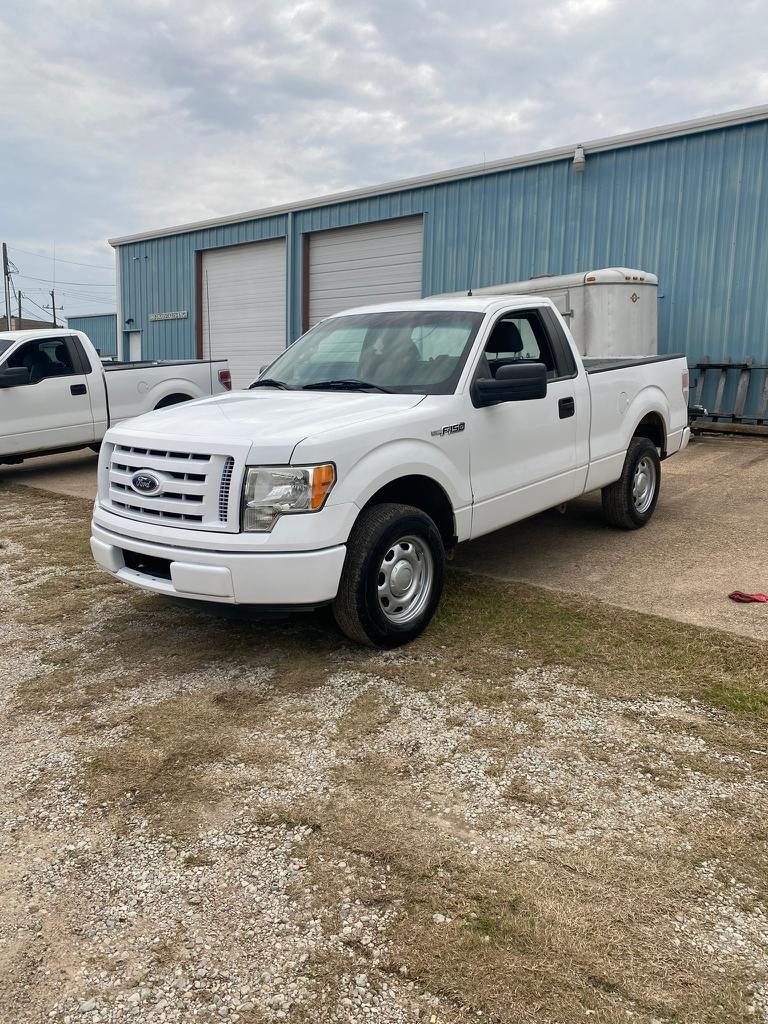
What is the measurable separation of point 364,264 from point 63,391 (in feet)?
31.1

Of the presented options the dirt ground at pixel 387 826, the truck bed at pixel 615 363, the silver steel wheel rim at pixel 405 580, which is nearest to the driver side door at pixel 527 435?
the truck bed at pixel 615 363

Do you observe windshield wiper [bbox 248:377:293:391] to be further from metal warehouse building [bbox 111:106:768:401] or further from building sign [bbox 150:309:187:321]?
building sign [bbox 150:309:187:321]

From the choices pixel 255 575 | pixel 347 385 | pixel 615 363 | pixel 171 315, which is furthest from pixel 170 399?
pixel 171 315

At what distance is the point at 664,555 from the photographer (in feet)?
20.7

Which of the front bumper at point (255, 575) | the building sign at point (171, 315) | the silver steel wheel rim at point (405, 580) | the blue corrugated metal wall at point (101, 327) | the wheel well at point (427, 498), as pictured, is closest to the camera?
the front bumper at point (255, 575)

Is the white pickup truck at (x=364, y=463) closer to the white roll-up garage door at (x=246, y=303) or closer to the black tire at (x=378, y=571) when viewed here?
the black tire at (x=378, y=571)

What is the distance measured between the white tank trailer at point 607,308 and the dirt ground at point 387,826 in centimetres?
805

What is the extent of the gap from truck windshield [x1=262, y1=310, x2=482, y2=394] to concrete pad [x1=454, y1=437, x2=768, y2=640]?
67.0 inches

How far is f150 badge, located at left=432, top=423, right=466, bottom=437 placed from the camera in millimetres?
4602

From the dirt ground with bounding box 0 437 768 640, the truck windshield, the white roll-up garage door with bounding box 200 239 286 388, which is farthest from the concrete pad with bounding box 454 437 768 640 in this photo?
the white roll-up garage door with bounding box 200 239 286 388

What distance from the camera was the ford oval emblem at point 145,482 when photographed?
4180mm

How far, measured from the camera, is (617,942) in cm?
228

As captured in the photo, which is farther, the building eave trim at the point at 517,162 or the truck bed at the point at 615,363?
→ the building eave trim at the point at 517,162

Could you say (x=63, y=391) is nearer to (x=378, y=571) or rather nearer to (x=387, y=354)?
(x=387, y=354)
